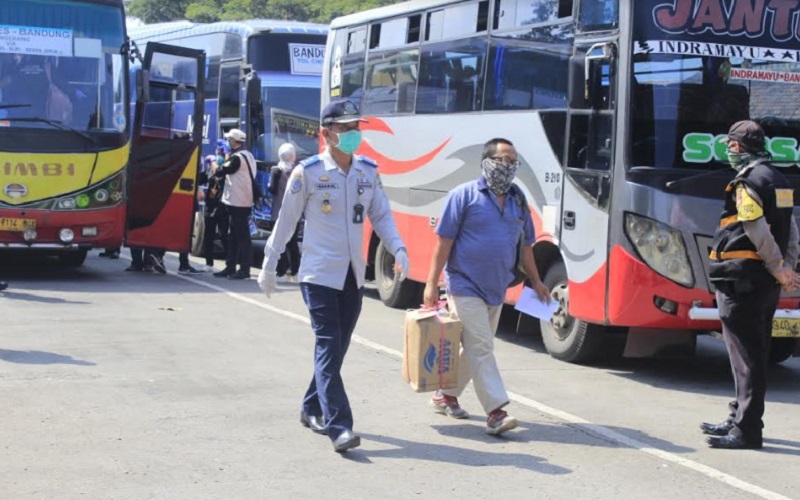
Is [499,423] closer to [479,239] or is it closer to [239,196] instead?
[479,239]

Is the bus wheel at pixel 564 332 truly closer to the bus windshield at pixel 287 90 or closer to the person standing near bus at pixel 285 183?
the person standing near bus at pixel 285 183

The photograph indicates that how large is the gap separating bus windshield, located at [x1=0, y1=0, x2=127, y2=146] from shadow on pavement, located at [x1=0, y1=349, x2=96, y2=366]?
5.56m

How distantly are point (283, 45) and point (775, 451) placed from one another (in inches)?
527

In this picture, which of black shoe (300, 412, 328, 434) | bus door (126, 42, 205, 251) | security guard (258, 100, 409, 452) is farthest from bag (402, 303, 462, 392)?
bus door (126, 42, 205, 251)

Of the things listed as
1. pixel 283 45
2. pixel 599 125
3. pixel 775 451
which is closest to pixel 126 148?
pixel 283 45

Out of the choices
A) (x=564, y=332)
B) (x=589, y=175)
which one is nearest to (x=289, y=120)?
(x=564, y=332)

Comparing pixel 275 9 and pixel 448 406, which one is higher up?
pixel 275 9

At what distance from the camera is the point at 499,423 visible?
7.53 metres

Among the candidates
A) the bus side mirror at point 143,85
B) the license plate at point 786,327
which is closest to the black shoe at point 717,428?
the license plate at point 786,327

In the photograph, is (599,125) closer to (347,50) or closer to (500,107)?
(500,107)

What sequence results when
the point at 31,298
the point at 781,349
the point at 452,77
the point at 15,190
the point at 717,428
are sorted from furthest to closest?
1. the point at 15,190
2. the point at 31,298
3. the point at 452,77
4. the point at 781,349
5. the point at 717,428

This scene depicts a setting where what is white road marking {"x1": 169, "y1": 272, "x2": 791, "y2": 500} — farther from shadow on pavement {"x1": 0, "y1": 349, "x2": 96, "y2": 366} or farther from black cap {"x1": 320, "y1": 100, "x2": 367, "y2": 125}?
shadow on pavement {"x1": 0, "y1": 349, "x2": 96, "y2": 366}

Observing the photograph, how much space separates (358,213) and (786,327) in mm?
3861

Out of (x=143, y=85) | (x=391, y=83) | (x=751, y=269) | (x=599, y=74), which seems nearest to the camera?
(x=751, y=269)
